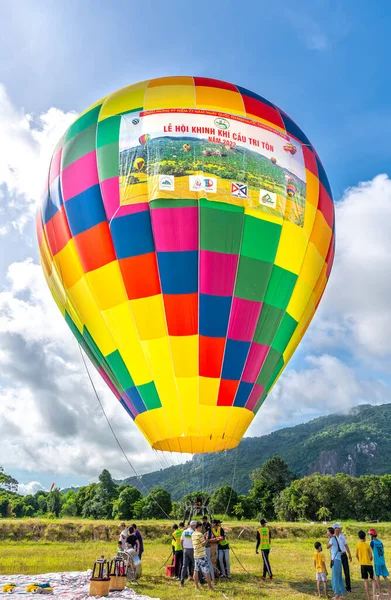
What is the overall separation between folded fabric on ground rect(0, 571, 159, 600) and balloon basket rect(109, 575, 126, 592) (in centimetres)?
11

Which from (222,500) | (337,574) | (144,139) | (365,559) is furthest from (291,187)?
(222,500)

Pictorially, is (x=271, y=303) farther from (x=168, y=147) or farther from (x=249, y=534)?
(x=249, y=534)

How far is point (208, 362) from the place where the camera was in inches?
486

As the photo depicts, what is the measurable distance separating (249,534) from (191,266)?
21.0 m

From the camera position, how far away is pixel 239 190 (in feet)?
41.3

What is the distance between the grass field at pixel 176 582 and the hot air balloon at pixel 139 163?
922 cm

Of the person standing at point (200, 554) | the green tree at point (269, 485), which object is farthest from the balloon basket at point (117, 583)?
the green tree at point (269, 485)

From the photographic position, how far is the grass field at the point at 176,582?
35.6 feet

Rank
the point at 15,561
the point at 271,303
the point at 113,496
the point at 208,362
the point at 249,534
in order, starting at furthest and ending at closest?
the point at 113,496, the point at 249,534, the point at 15,561, the point at 271,303, the point at 208,362

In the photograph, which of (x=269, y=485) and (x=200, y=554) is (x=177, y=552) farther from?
(x=269, y=485)

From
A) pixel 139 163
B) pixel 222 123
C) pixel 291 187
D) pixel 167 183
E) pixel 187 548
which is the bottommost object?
pixel 187 548

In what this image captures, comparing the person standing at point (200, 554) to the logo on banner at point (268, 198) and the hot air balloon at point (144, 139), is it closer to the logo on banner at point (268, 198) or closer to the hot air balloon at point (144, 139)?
the logo on banner at point (268, 198)

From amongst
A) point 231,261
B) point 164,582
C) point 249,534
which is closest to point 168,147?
point 231,261

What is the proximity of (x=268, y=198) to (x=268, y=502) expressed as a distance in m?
64.5
